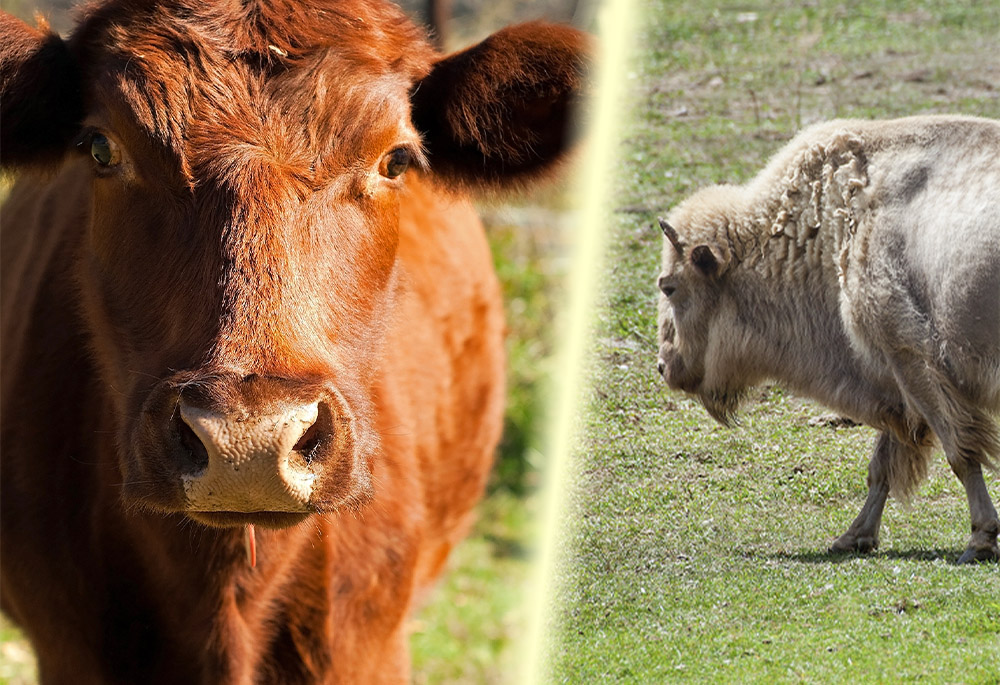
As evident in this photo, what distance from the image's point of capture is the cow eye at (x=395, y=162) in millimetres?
3012

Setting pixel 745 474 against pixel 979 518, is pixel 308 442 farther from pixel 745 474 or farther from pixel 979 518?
pixel 979 518

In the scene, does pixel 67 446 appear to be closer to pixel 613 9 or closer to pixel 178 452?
pixel 178 452

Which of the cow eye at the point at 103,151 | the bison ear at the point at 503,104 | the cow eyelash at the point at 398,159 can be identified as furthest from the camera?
the bison ear at the point at 503,104

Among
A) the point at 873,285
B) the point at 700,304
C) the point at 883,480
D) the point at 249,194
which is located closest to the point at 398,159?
the point at 249,194

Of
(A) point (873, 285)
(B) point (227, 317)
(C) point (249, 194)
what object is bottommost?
(B) point (227, 317)

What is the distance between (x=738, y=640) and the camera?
1425 mm

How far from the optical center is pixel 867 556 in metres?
1.50

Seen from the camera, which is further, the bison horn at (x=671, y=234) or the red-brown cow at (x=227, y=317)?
the red-brown cow at (x=227, y=317)

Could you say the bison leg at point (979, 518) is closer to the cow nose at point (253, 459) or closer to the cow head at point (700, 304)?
the cow head at point (700, 304)

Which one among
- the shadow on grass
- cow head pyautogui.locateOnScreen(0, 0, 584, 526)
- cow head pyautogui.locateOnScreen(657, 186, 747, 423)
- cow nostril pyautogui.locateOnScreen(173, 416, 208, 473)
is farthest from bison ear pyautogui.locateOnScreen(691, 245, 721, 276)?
cow nostril pyautogui.locateOnScreen(173, 416, 208, 473)

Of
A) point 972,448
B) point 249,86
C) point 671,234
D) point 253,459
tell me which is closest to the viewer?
point 972,448

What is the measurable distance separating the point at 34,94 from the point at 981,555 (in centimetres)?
273

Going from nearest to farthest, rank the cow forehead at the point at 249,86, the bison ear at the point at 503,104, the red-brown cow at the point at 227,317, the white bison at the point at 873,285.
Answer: the white bison at the point at 873,285 < the red-brown cow at the point at 227,317 < the cow forehead at the point at 249,86 < the bison ear at the point at 503,104

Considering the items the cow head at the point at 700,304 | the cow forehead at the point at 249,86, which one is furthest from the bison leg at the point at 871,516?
the cow forehead at the point at 249,86
